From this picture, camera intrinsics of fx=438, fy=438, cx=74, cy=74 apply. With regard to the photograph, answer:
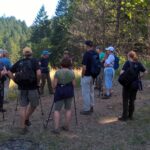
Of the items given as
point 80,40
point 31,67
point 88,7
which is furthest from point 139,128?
point 80,40

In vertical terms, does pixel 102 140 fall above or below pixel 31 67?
below

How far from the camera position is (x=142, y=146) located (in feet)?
30.3

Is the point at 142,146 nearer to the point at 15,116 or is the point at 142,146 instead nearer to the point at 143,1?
the point at 15,116

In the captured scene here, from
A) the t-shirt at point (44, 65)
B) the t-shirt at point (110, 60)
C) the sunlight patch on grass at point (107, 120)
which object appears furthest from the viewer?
the t-shirt at point (44, 65)

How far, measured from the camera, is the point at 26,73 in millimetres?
9672

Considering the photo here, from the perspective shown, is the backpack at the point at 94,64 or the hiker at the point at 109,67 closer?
the backpack at the point at 94,64

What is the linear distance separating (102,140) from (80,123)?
155 centimetres

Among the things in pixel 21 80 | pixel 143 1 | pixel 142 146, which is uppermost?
pixel 143 1

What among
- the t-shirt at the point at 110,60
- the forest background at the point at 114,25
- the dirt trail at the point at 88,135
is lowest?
the dirt trail at the point at 88,135

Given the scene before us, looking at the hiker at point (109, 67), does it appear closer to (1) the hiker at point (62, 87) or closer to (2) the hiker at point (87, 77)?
(2) the hiker at point (87, 77)

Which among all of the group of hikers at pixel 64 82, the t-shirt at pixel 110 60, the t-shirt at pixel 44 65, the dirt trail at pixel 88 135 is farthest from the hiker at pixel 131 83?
the t-shirt at pixel 44 65

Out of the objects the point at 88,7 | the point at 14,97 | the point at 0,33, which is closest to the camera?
the point at 14,97

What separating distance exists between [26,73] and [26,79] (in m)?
0.14

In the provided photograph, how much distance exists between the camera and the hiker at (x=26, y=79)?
9695 mm
